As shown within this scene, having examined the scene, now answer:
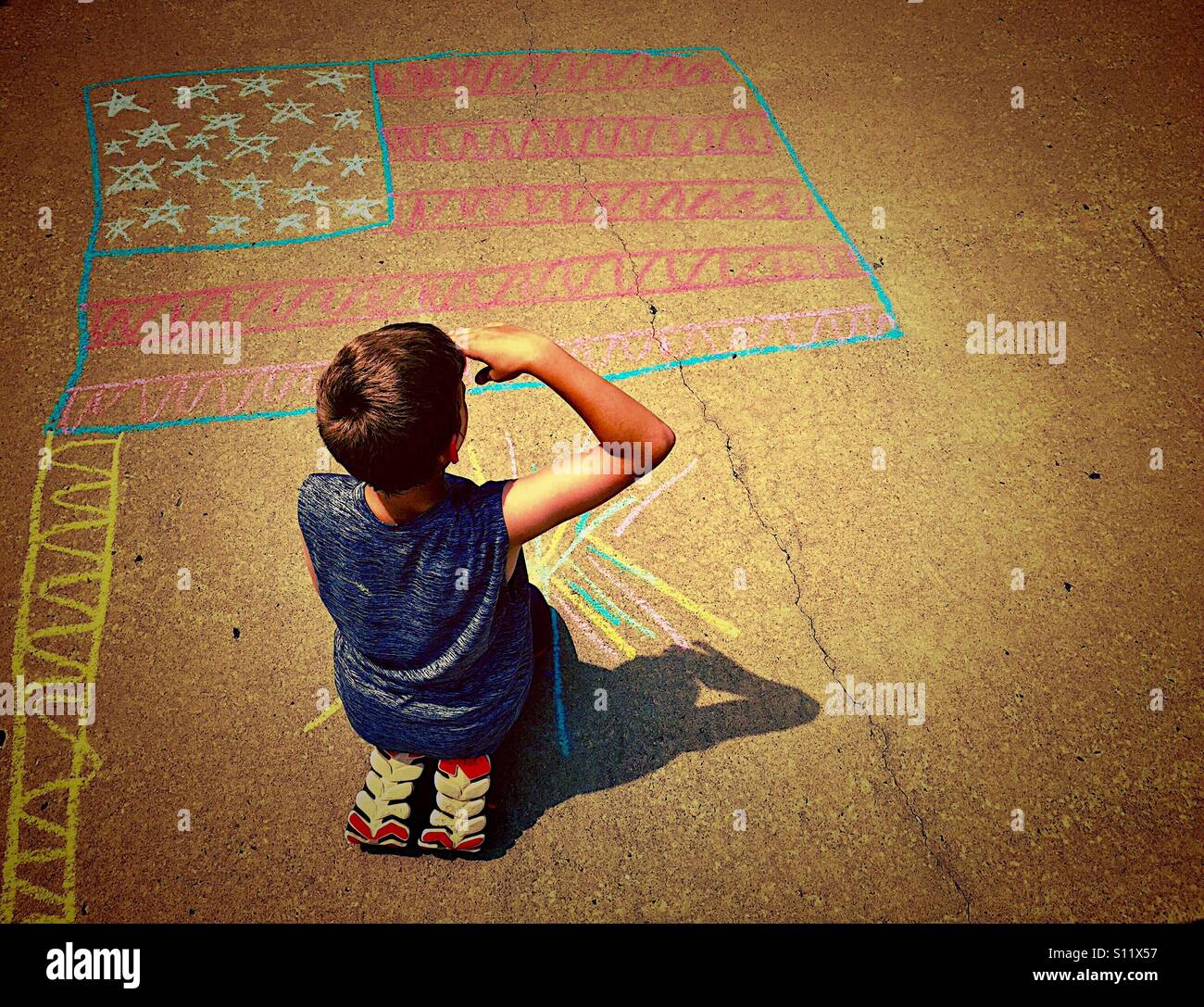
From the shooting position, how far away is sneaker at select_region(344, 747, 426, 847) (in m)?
2.44

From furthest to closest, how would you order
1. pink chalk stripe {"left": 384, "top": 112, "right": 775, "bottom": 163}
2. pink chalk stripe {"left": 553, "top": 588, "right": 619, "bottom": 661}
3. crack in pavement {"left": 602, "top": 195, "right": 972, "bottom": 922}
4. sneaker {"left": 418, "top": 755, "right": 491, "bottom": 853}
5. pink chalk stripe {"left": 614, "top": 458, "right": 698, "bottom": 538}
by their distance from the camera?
pink chalk stripe {"left": 384, "top": 112, "right": 775, "bottom": 163} → pink chalk stripe {"left": 614, "top": 458, "right": 698, "bottom": 538} → pink chalk stripe {"left": 553, "top": 588, "right": 619, "bottom": 661} → crack in pavement {"left": 602, "top": 195, "right": 972, "bottom": 922} → sneaker {"left": 418, "top": 755, "right": 491, "bottom": 853}

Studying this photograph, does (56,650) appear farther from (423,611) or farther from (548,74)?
(548,74)

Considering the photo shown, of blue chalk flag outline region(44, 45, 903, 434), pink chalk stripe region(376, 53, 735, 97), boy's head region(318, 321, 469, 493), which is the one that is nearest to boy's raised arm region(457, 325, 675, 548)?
boy's head region(318, 321, 469, 493)

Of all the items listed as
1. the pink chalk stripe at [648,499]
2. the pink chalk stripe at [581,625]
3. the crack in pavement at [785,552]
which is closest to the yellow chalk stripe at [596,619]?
the pink chalk stripe at [581,625]

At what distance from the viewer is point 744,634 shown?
2971 millimetres

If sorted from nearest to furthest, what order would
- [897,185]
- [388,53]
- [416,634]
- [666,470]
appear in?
1. [416,634]
2. [666,470]
3. [897,185]
4. [388,53]

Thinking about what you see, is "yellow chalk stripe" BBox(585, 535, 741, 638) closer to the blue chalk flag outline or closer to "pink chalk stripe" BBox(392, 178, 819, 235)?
the blue chalk flag outline

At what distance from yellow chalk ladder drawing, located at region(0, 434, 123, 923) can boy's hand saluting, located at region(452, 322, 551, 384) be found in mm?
2032

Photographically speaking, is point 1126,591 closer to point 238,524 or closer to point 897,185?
point 897,185

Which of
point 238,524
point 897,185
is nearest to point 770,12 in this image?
point 897,185

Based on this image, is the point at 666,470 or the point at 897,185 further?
the point at 897,185

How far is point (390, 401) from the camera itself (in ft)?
5.24

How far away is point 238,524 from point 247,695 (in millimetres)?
719

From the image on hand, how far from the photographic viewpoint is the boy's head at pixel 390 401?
1600 mm
